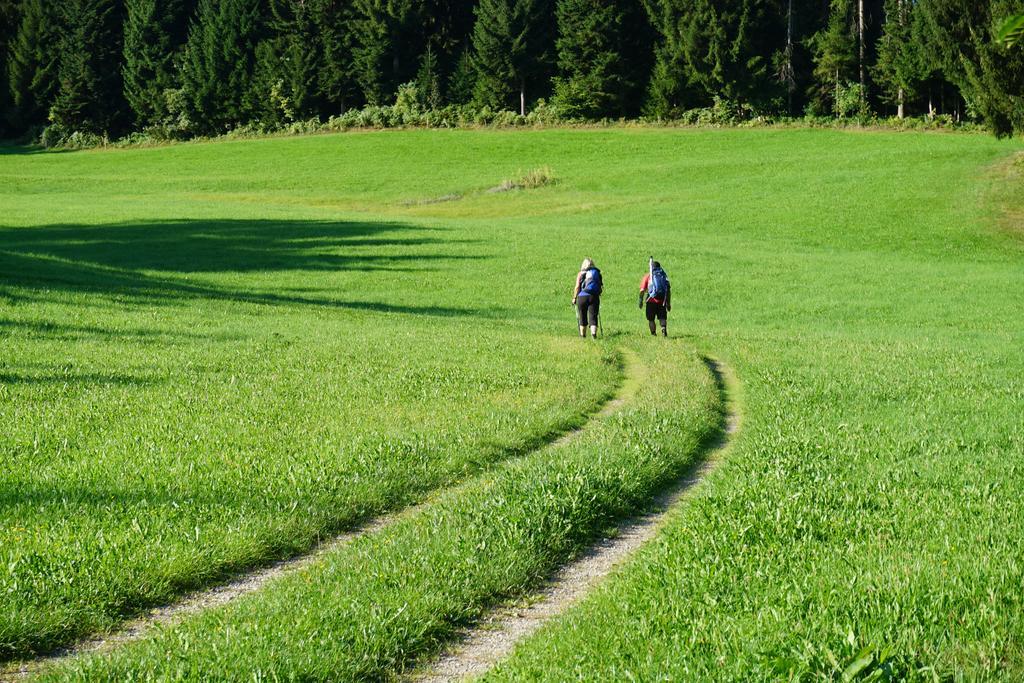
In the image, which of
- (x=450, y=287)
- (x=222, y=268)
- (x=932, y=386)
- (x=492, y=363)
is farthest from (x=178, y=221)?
(x=932, y=386)

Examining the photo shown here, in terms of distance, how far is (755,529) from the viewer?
7449 millimetres

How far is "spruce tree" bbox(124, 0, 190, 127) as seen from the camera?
10331 cm

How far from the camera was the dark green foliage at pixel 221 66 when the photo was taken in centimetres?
10081

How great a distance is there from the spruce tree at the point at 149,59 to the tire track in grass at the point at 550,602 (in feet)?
337

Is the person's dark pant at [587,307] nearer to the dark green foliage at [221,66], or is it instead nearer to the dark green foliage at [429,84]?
the dark green foliage at [429,84]

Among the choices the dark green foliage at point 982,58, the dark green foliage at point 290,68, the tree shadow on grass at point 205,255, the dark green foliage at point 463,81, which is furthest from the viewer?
the dark green foliage at point 290,68

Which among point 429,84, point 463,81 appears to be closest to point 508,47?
point 463,81

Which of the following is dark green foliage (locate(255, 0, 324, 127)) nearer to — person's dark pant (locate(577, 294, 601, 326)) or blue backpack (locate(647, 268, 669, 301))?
person's dark pant (locate(577, 294, 601, 326))

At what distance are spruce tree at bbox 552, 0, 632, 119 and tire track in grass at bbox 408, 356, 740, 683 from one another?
78.9 metres

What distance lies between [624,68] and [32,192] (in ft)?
154

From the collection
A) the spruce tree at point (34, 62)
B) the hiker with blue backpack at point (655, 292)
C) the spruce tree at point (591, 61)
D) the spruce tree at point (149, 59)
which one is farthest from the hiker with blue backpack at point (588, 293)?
the spruce tree at point (34, 62)

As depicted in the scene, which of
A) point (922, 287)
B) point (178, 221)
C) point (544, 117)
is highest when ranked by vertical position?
point (544, 117)

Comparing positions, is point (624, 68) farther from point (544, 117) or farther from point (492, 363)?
point (492, 363)

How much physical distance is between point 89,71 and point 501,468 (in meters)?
107
